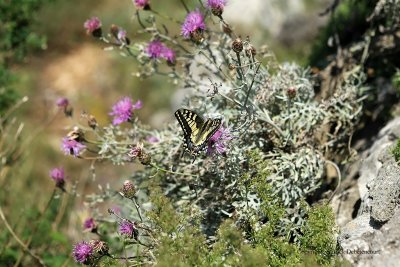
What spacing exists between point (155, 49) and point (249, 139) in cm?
89

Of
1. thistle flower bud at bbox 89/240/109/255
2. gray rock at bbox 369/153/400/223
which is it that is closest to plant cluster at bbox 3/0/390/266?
thistle flower bud at bbox 89/240/109/255

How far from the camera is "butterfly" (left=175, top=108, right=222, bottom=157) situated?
2963 millimetres

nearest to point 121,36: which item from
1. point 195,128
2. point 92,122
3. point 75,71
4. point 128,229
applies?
point 92,122

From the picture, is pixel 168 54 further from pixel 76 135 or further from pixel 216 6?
pixel 76 135

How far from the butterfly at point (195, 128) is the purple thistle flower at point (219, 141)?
4.3 inches

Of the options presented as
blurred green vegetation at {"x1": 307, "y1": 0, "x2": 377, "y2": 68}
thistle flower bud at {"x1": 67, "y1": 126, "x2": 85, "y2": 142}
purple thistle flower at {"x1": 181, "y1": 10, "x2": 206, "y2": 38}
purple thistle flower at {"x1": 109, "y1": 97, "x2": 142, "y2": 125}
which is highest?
blurred green vegetation at {"x1": 307, "y1": 0, "x2": 377, "y2": 68}

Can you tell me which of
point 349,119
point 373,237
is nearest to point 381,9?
point 349,119

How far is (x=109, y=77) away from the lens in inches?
432

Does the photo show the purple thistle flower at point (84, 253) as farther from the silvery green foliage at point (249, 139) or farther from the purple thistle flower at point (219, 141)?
the purple thistle flower at point (219, 141)

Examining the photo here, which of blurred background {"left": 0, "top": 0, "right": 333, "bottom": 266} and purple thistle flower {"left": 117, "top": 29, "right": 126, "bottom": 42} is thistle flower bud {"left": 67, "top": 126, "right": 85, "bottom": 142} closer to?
purple thistle flower {"left": 117, "top": 29, "right": 126, "bottom": 42}

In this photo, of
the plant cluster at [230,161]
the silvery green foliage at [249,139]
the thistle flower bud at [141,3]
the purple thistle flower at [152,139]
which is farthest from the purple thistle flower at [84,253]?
the thistle flower bud at [141,3]

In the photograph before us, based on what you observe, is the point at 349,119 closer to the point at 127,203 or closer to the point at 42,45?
the point at 127,203

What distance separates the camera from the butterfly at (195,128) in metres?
2.96

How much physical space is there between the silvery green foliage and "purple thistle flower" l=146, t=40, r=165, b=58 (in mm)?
72
